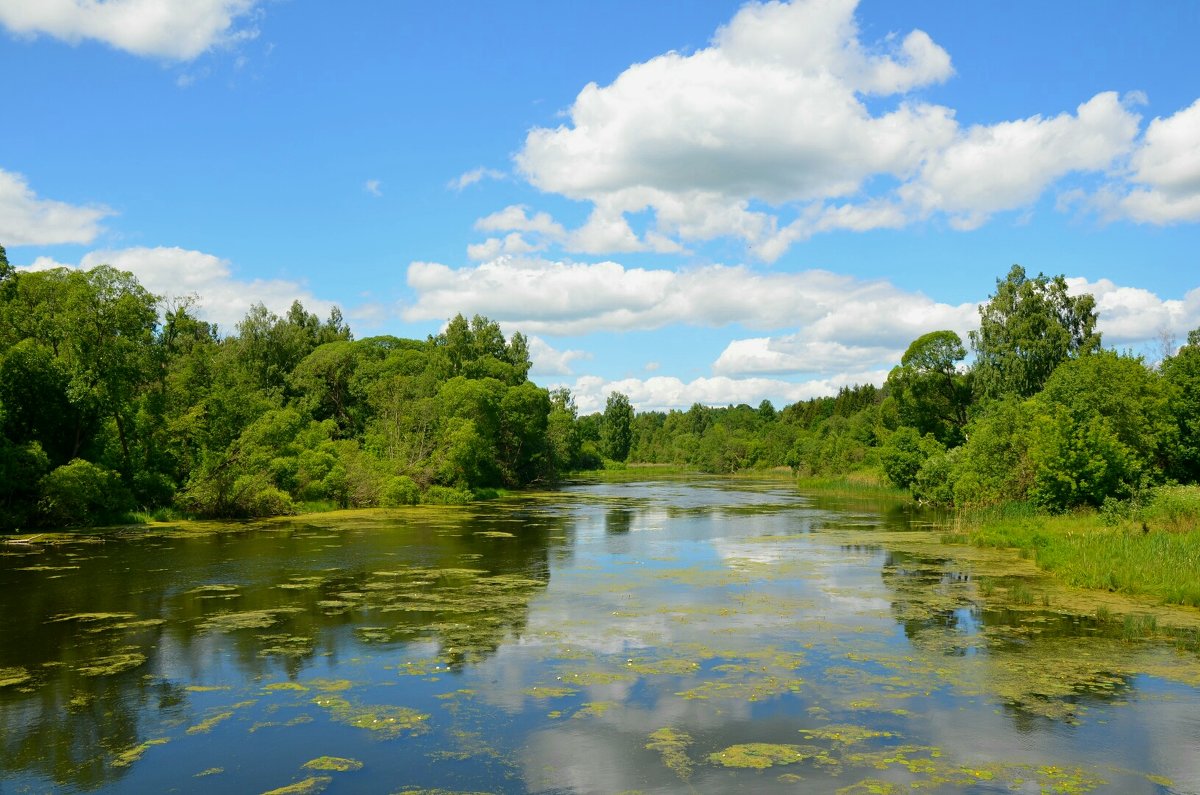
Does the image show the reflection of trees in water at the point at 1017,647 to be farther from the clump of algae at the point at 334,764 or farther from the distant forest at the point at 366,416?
the distant forest at the point at 366,416

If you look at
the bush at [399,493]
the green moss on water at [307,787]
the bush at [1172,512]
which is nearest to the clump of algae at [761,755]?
the green moss on water at [307,787]

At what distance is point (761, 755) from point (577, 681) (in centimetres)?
352

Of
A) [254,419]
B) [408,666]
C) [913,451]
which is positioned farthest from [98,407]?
[913,451]

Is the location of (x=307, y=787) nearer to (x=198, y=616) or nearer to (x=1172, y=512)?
(x=198, y=616)

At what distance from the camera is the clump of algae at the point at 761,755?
8.74 meters

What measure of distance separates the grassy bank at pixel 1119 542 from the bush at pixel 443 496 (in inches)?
1132

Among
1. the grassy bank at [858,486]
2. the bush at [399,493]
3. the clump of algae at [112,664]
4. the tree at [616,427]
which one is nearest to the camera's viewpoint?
the clump of algae at [112,664]

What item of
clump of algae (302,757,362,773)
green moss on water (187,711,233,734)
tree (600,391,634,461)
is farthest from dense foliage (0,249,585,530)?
tree (600,391,634,461)

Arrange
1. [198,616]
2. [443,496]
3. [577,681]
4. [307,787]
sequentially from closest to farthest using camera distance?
[307,787] → [577,681] → [198,616] → [443,496]

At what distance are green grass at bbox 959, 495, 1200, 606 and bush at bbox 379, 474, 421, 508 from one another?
2849 cm

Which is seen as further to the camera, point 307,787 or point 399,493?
point 399,493

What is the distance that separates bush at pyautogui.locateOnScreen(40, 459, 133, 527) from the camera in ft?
94.3

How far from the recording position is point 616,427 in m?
134

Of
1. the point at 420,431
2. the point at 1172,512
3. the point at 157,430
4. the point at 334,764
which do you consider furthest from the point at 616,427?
the point at 334,764
